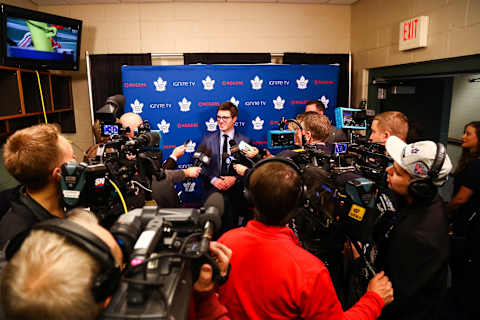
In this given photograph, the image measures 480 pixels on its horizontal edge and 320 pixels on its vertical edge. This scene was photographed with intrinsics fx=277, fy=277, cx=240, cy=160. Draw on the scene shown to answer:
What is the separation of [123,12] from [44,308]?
4.87 metres

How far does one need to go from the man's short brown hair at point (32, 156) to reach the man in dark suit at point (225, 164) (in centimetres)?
202

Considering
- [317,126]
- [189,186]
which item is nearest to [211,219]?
[317,126]

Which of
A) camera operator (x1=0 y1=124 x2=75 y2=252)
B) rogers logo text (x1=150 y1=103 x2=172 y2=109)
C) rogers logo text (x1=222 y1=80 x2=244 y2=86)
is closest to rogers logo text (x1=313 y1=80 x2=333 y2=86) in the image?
rogers logo text (x1=222 y1=80 x2=244 y2=86)

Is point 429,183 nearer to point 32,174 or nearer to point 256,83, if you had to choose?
point 32,174

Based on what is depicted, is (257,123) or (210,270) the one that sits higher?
(257,123)

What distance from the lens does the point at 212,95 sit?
4.23m

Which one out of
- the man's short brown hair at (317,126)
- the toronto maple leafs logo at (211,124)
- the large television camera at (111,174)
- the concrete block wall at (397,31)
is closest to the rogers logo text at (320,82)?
the concrete block wall at (397,31)

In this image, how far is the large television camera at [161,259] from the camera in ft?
1.88

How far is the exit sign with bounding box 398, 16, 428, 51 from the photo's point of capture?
3149 millimetres

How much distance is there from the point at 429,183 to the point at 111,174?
1660 mm

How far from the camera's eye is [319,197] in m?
1.61

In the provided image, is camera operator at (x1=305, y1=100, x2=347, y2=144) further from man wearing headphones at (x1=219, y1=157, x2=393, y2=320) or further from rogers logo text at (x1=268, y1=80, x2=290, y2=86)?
man wearing headphones at (x1=219, y1=157, x2=393, y2=320)

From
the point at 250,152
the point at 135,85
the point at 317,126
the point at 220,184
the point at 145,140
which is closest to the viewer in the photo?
the point at 145,140

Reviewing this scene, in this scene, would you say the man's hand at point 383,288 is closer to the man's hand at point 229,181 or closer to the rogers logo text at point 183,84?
the man's hand at point 229,181
